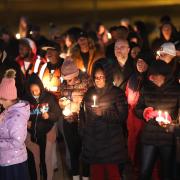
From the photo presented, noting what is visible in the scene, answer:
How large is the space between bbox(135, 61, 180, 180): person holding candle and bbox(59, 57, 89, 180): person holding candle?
3.79 ft

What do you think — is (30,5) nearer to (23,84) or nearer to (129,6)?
(129,6)

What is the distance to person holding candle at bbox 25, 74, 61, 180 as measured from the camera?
24.2 ft

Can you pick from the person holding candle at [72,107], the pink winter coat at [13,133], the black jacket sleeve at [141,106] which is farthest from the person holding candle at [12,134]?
the black jacket sleeve at [141,106]

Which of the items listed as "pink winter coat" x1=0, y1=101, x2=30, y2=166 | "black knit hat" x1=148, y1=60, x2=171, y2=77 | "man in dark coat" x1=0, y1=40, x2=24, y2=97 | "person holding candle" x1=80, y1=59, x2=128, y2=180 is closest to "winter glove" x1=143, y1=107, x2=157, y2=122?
"person holding candle" x1=80, y1=59, x2=128, y2=180

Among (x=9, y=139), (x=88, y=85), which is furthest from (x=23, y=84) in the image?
(x=9, y=139)

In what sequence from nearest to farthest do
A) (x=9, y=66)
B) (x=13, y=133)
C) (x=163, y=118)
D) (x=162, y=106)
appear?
(x=13, y=133)
(x=163, y=118)
(x=162, y=106)
(x=9, y=66)

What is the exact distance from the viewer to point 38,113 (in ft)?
24.2

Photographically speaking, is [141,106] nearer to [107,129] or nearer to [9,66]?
[107,129]

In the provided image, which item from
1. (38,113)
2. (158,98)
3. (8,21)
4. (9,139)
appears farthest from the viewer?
(8,21)

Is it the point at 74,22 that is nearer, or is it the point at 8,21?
the point at 8,21

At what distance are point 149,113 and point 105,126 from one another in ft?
1.94

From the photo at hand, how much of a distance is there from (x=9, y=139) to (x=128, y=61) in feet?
10.7

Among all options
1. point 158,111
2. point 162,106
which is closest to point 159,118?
point 158,111

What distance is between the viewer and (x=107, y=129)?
698 centimetres
